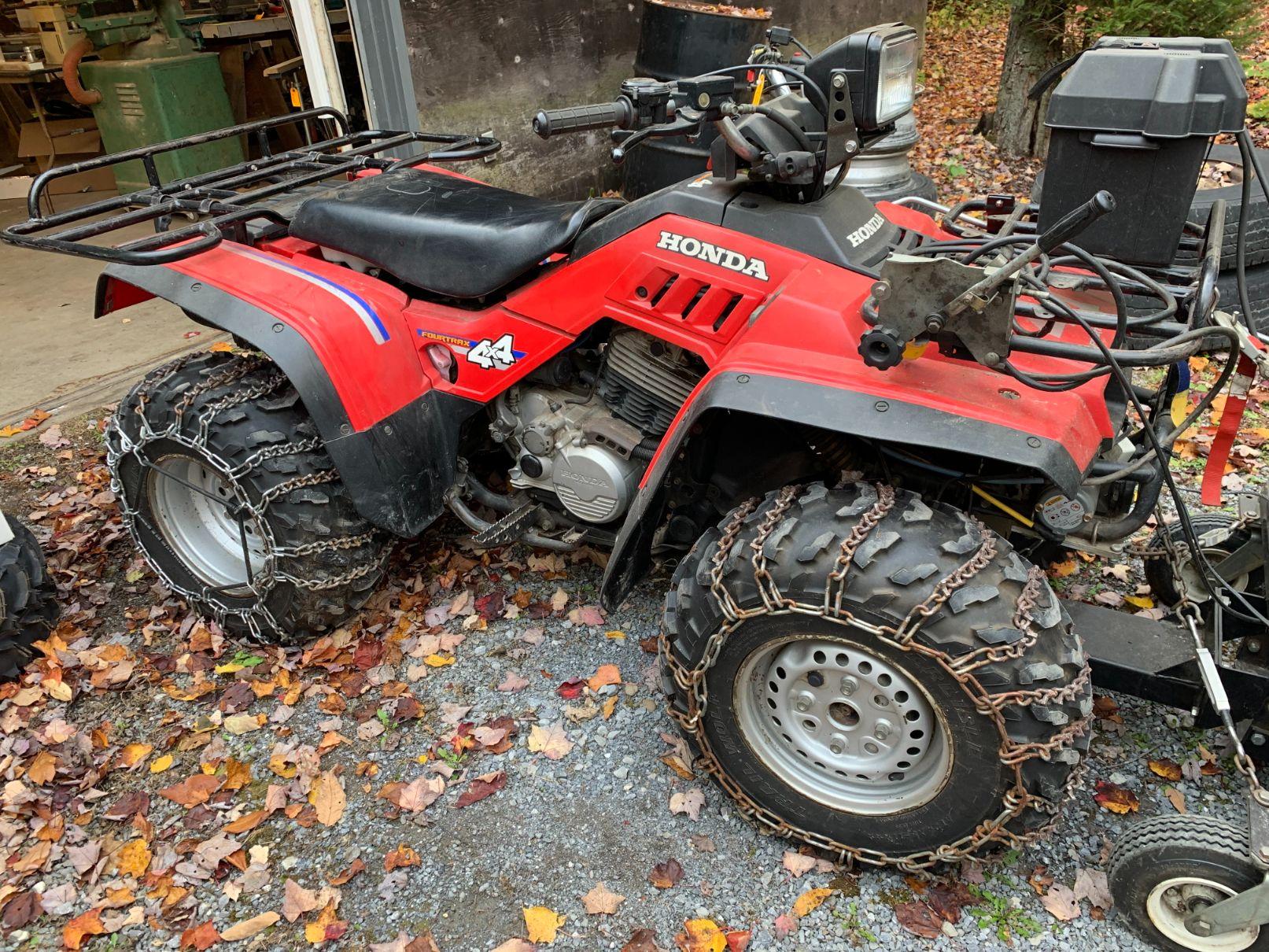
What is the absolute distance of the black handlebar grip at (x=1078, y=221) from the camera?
185cm

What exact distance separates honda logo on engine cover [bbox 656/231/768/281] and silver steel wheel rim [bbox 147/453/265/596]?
176cm

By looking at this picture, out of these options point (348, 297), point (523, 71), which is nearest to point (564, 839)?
point (348, 297)

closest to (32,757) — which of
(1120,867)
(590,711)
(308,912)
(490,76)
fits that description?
(308,912)

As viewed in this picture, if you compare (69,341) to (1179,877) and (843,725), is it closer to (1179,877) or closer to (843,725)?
(843,725)

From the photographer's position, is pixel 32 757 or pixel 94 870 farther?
pixel 32 757

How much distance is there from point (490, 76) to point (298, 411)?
4133mm

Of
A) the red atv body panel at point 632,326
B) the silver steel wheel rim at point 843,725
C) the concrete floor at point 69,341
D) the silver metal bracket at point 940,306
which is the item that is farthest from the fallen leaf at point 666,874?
the concrete floor at point 69,341

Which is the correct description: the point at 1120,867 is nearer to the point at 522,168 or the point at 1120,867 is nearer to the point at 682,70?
the point at 682,70

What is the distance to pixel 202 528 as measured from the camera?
11.7ft

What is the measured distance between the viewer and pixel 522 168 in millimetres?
7031

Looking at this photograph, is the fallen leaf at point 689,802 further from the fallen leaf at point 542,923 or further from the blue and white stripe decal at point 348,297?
the blue and white stripe decal at point 348,297

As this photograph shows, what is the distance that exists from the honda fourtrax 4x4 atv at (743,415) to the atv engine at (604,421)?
0.01 metres

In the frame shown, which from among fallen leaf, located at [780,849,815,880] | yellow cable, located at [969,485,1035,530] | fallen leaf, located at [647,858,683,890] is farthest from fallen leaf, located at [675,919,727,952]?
yellow cable, located at [969,485,1035,530]

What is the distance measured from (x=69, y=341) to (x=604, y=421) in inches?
175
